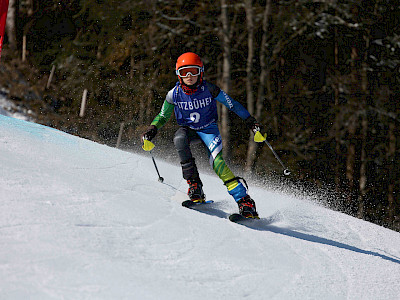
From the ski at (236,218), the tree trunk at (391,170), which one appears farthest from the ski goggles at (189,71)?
the tree trunk at (391,170)

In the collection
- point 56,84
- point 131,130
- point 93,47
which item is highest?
point 93,47

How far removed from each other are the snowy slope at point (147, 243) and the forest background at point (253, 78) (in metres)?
8.64

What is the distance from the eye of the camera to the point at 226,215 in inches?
188

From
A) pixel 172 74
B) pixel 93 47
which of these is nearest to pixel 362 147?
pixel 172 74

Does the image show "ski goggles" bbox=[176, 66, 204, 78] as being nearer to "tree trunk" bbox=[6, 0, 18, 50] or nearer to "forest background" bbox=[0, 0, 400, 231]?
"forest background" bbox=[0, 0, 400, 231]

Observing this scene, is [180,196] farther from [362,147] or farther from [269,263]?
[362,147]

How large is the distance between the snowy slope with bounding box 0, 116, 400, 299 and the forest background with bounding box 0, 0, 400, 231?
864 cm

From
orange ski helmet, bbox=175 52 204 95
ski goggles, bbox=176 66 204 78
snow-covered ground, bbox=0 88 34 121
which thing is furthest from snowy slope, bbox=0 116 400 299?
snow-covered ground, bbox=0 88 34 121

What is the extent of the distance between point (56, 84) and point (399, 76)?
10.5 metres

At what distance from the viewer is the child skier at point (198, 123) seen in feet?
15.3

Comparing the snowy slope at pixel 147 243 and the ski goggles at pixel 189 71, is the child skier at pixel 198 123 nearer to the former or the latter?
the ski goggles at pixel 189 71

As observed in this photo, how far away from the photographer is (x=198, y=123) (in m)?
4.85

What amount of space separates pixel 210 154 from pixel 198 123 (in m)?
Result: 0.32

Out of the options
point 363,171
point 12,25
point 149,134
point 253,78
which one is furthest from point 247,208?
point 12,25
